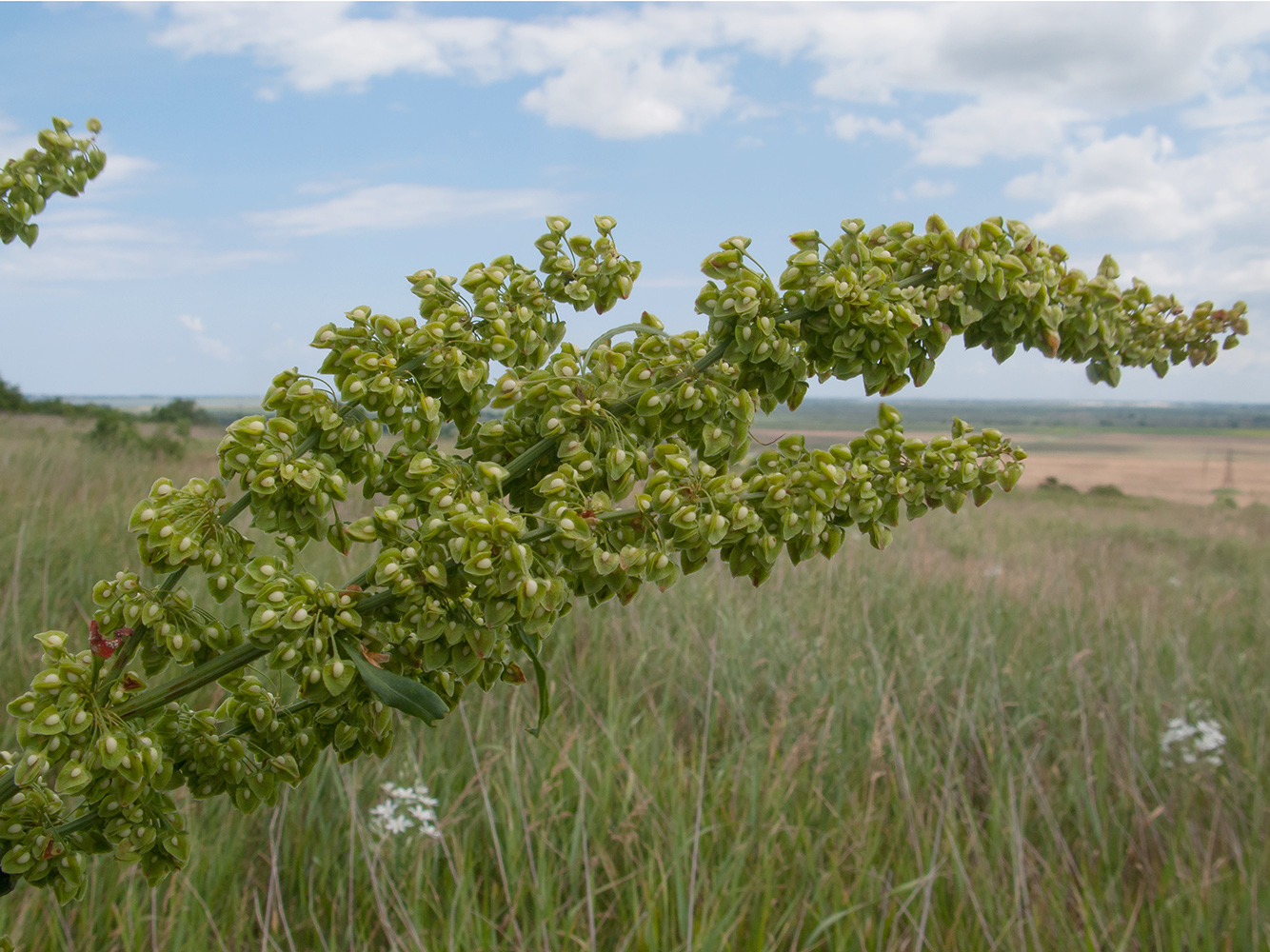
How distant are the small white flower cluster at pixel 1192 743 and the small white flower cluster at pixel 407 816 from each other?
297cm

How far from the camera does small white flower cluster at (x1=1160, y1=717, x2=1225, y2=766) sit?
360 centimetres

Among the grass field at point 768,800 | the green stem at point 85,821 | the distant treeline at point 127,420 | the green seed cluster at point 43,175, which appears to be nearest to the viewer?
the green stem at point 85,821

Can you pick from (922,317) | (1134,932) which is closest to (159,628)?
(922,317)

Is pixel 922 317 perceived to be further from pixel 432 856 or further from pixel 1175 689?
pixel 1175 689

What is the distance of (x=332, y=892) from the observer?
2727 millimetres

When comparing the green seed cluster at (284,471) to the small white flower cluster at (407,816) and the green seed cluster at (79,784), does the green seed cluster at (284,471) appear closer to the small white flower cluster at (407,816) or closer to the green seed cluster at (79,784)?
the green seed cluster at (79,784)

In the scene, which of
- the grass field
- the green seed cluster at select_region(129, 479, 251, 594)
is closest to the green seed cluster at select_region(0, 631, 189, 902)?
the green seed cluster at select_region(129, 479, 251, 594)

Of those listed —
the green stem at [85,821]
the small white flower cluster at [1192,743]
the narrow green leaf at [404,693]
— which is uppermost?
the narrow green leaf at [404,693]

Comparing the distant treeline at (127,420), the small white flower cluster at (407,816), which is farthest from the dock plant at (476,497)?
the distant treeline at (127,420)

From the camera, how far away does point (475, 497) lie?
853 mm

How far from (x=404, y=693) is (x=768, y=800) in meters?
2.30

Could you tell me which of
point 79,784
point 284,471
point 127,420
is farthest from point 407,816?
point 127,420

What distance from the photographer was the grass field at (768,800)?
2.54 meters

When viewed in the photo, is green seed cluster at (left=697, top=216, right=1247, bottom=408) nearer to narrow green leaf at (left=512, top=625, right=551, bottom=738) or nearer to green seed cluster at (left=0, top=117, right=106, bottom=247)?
narrow green leaf at (left=512, top=625, right=551, bottom=738)
